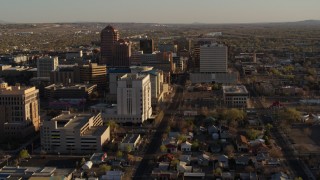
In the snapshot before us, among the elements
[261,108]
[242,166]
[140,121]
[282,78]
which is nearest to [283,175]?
[242,166]

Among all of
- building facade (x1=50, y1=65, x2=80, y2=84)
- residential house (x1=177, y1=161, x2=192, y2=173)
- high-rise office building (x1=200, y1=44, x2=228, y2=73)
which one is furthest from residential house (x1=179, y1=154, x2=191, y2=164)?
high-rise office building (x1=200, y1=44, x2=228, y2=73)

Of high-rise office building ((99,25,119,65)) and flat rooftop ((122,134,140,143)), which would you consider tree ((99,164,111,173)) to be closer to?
flat rooftop ((122,134,140,143))

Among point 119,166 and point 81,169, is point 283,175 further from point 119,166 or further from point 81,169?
point 81,169

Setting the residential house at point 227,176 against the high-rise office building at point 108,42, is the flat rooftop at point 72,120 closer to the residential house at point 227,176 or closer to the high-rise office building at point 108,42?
the residential house at point 227,176

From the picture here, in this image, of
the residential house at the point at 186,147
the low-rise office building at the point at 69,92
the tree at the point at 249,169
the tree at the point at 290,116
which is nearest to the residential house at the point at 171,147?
the residential house at the point at 186,147

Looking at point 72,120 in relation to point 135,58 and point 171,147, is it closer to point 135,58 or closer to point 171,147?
point 171,147

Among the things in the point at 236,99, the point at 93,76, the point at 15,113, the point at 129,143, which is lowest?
the point at 129,143

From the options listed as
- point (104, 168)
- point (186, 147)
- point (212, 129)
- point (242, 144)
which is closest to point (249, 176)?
point (242, 144)
